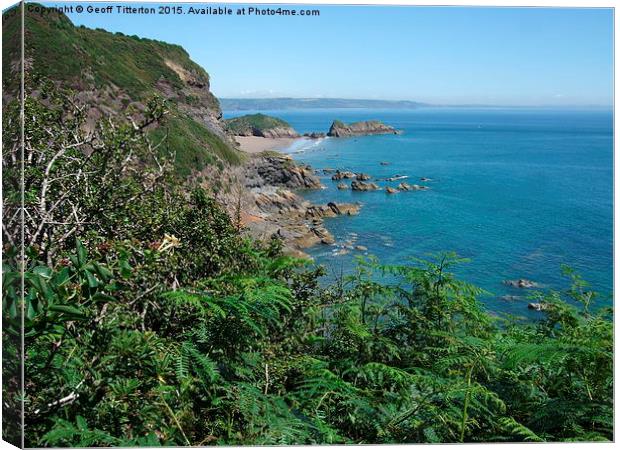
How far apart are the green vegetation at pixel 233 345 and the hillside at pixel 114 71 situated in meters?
0.53

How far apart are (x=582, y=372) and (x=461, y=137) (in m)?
5.43

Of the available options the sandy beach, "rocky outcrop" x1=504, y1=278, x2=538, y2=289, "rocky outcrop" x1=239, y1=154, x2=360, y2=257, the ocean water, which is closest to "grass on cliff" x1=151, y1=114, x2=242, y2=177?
the ocean water

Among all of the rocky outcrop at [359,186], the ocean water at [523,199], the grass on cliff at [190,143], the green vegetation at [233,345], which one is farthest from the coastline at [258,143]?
the green vegetation at [233,345]

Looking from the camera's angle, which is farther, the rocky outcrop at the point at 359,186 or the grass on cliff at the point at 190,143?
the rocky outcrop at the point at 359,186

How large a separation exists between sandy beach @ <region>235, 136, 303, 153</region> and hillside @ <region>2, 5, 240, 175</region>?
5.92 m

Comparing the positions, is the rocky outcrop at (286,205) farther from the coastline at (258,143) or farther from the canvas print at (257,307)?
the canvas print at (257,307)

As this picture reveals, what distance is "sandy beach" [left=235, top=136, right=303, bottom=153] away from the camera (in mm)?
25016

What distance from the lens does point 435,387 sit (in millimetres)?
3160

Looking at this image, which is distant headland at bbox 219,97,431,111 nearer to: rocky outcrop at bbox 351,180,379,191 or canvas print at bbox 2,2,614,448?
canvas print at bbox 2,2,614,448

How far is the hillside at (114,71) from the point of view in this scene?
404 centimetres

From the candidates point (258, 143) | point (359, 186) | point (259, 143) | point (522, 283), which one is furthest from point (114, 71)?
point (258, 143)

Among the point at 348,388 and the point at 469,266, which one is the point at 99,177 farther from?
the point at 469,266

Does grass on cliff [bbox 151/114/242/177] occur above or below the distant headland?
below

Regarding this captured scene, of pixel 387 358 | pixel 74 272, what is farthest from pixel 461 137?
pixel 74 272
